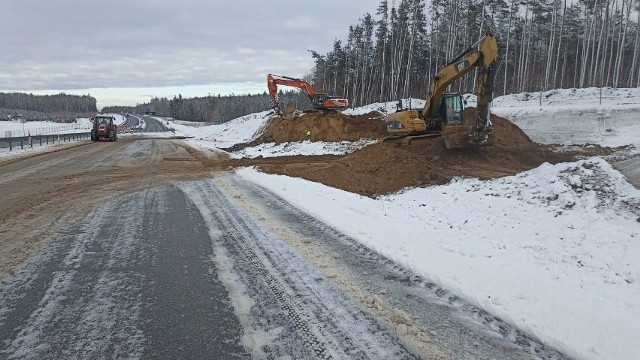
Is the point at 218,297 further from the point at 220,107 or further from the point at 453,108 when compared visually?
the point at 220,107

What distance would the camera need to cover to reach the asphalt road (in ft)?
11.2

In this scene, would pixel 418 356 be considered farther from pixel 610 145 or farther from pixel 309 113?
pixel 309 113

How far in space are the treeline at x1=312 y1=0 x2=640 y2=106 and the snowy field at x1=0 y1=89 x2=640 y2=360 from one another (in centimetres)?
3515

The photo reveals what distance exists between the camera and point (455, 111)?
18.0 m

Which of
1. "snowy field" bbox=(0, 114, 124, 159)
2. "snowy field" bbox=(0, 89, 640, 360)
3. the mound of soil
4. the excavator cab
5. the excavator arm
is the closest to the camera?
"snowy field" bbox=(0, 89, 640, 360)

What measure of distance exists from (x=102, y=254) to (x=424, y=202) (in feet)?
22.6

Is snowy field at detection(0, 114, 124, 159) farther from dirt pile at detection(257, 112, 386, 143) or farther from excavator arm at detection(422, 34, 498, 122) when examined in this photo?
excavator arm at detection(422, 34, 498, 122)

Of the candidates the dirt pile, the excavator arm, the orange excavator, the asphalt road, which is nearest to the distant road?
the orange excavator

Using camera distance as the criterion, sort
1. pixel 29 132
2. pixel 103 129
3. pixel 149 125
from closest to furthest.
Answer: pixel 29 132
pixel 103 129
pixel 149 125

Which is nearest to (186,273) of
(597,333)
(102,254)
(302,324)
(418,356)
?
(102,254)

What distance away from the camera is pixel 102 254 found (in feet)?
18.5

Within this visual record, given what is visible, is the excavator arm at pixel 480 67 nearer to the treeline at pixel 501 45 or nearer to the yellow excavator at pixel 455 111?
the yellow excavator at pixel 455 111

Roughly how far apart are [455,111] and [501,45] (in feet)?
158

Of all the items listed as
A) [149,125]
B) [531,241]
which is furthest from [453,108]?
[149,125]
